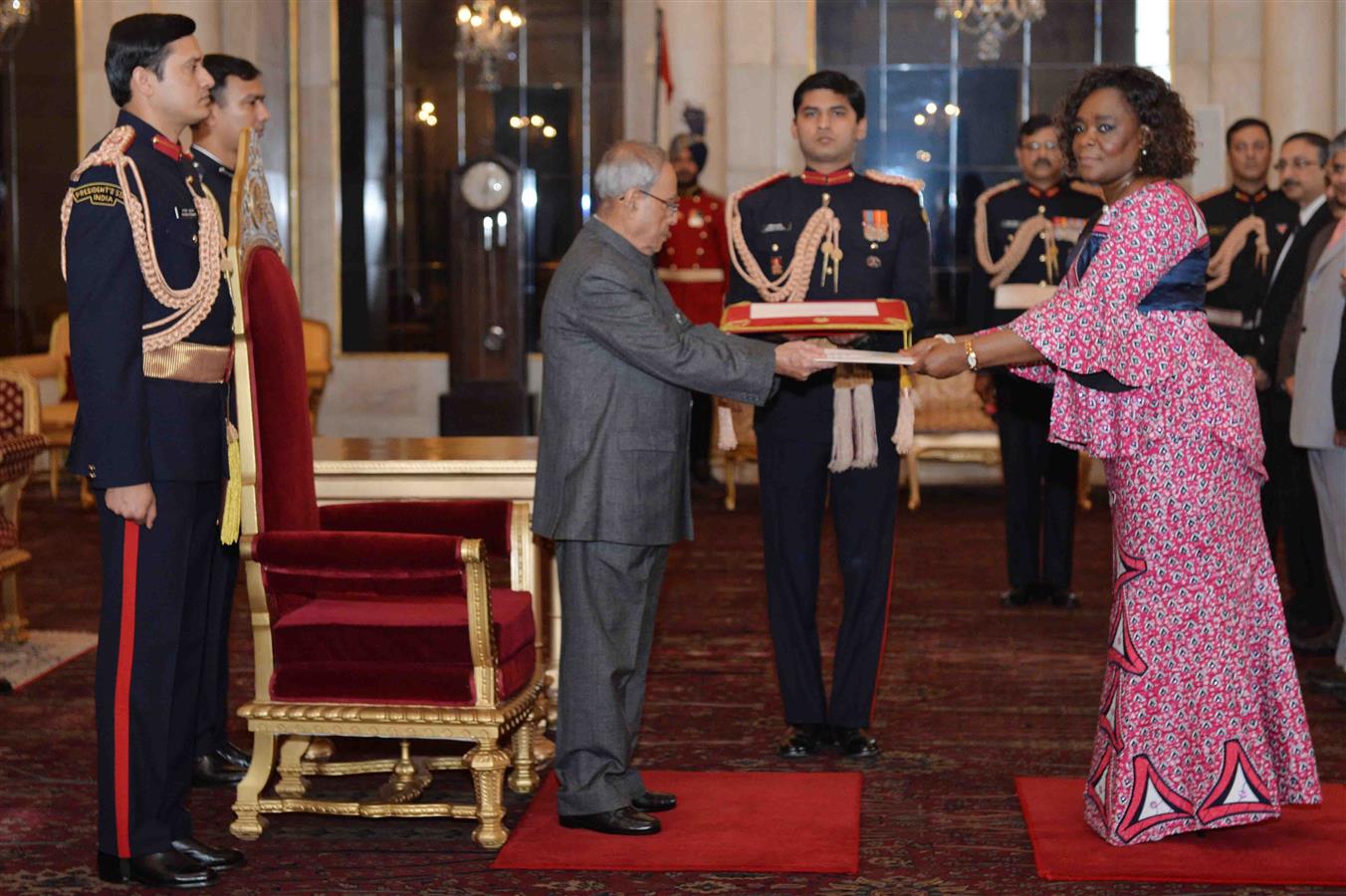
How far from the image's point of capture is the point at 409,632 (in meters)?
3.55

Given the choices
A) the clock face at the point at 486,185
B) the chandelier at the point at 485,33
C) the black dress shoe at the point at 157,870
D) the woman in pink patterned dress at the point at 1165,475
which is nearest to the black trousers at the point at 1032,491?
the woman in pink patterned dress at the point at 1165,475

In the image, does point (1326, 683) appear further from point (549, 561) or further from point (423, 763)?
point (423, 763)

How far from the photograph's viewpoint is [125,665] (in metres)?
3.25

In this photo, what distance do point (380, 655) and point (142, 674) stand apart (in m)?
0.52

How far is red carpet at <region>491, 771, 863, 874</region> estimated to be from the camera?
339 centimetres

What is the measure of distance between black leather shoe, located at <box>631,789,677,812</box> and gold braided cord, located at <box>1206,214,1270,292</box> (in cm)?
349

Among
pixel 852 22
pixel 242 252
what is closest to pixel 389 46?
pixel 852 22

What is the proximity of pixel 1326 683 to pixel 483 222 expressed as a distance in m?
6.59

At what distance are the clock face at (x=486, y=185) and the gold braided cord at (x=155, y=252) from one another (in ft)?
22.3

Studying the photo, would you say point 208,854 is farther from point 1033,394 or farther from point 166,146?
point 1033,394

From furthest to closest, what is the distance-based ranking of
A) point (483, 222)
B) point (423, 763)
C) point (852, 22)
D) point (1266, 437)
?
point (852, 22)
point (483, 222)
point (1266, 437)
point (423, 763)

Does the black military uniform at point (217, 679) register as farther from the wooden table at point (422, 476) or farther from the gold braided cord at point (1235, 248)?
the gold braided cord at point (1235, 248)

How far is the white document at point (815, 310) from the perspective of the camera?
12.8 ft

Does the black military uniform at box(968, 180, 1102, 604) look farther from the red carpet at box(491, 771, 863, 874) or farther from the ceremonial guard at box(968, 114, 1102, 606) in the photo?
the red carpet at box(491, 771, 863, 874)
